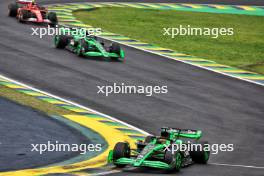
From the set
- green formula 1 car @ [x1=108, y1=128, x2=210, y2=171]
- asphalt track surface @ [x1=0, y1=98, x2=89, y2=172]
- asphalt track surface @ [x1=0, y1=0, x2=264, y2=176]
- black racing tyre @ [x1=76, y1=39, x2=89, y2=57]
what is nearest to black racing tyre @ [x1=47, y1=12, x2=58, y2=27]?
asphalt track surface @ [x1=0, y1=0, x2=264, y2=176]

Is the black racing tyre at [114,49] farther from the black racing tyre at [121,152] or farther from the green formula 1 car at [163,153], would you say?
the black racing tyre at [121,152]

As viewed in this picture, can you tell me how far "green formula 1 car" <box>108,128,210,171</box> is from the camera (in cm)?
1822

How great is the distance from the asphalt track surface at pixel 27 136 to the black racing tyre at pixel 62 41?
31.0 feet

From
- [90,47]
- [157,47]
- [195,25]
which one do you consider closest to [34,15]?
[157,47]

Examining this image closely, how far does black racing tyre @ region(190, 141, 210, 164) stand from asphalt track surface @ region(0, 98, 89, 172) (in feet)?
9.82

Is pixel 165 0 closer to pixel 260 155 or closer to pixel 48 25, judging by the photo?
pixel 48 25

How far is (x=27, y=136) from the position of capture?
21078 millimetres

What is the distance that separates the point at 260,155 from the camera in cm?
2153

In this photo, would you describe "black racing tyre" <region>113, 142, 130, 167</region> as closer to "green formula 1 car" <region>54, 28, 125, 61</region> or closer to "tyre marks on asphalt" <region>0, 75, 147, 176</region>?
"tyre marks on asphalt" <region>0, 75, 147, 176</region>

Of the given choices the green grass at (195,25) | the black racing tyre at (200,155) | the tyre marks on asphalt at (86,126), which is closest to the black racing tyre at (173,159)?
the black racing tyre at (200,155)

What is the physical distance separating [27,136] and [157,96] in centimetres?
830

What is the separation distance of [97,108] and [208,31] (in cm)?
1847

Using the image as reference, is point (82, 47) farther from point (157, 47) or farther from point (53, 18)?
point (53, 18)

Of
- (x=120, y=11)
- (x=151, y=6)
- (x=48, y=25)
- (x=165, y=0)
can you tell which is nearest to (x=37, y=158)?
(x=48, y=25)
